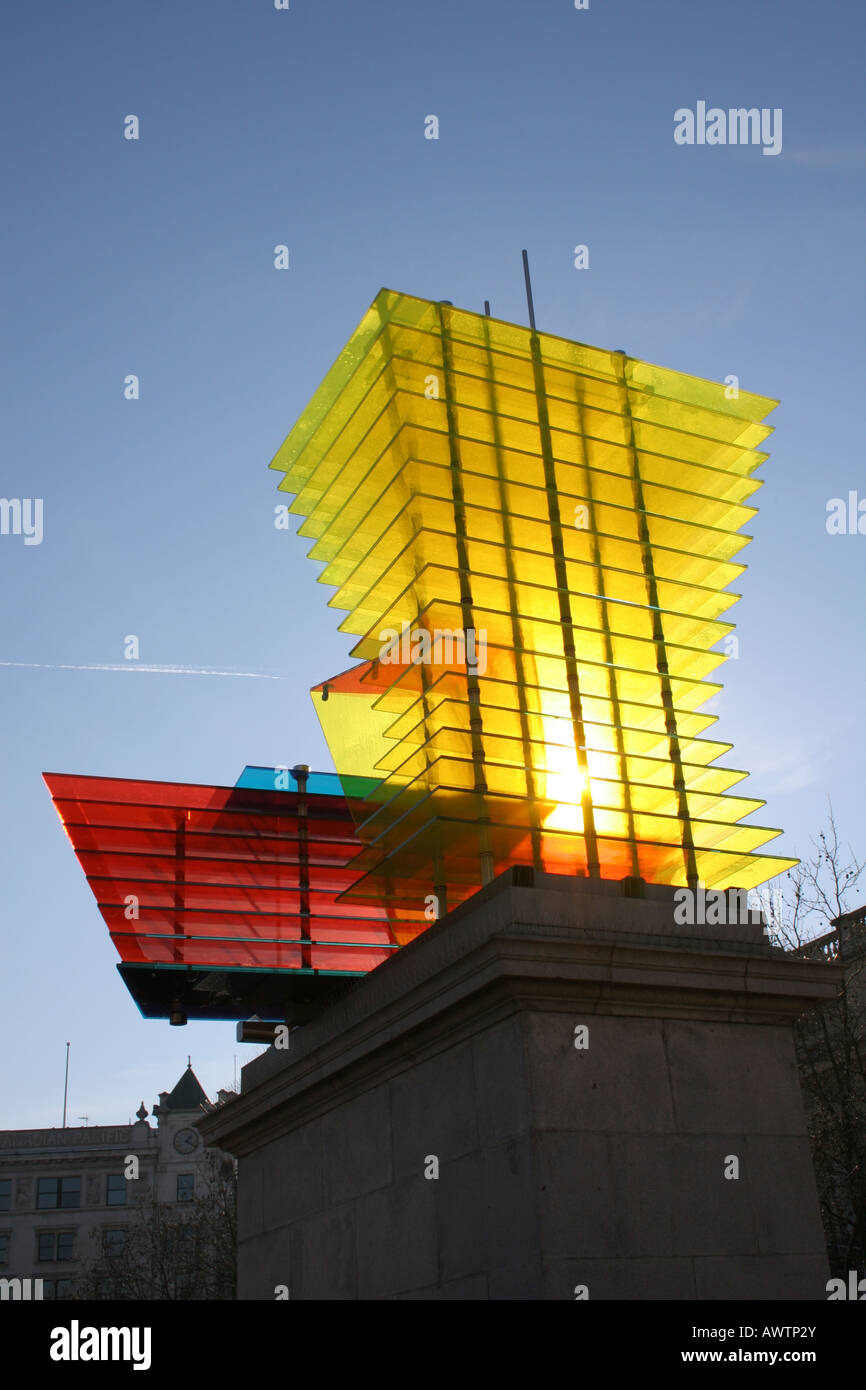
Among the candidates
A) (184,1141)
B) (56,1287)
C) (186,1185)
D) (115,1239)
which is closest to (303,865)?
(115,1239)

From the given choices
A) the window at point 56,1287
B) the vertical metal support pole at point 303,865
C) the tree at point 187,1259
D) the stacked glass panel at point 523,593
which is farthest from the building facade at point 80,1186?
the stacked glass panel at point 523,593

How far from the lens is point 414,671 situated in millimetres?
10211

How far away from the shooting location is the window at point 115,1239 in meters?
80.8

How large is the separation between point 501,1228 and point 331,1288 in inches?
113

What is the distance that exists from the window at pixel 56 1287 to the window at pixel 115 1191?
5.98 meters

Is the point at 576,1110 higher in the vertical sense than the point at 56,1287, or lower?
higher

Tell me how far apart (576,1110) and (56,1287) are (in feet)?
283

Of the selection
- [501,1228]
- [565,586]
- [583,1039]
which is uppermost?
[565,586]

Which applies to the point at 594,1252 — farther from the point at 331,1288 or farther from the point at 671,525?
the point at 671,525

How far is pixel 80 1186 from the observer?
8712cm

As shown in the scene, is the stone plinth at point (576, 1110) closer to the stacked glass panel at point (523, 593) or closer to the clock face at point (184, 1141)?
the stacked glass panel at point (523, 593)

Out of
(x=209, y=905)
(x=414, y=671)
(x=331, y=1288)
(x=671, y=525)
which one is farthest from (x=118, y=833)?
(x=671, y=525)

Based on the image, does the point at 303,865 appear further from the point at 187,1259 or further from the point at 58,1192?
the point at 58,1192

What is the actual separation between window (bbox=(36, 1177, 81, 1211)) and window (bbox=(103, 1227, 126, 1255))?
12.5 feet
